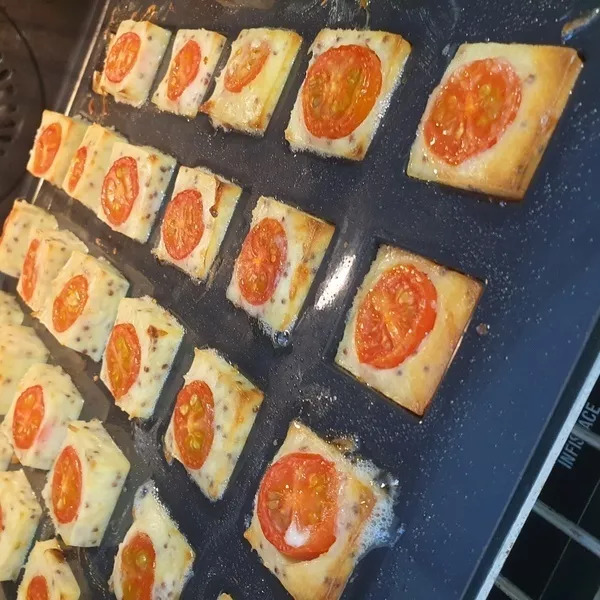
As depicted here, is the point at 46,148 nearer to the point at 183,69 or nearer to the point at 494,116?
the point at 183,69

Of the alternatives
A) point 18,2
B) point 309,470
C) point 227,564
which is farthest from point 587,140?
point 18,2

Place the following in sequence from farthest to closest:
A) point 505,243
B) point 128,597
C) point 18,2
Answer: point 18,2
point 128,597
point 505,243

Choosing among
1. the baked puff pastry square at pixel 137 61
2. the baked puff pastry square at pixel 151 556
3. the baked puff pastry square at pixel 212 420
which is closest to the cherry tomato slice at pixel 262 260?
the baked puff pastry square at pixel 212 420

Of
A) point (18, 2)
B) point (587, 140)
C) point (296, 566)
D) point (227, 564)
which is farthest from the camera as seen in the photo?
point (18, 2)

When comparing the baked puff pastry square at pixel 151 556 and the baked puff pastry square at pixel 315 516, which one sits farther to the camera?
the baked puff pastry square at pixel 151 556

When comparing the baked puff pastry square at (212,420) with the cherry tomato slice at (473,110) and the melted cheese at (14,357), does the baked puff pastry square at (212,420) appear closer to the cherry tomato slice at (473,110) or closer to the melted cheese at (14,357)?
the cherry tomato slice at (473,110)

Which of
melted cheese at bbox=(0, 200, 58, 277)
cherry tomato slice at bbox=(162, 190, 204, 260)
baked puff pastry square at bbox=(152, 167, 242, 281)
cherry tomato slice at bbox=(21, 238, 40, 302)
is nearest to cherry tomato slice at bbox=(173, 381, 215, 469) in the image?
baked puff pastry square at bbox=(152, 167, 242, 281)

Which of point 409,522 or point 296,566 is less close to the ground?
point 409,522

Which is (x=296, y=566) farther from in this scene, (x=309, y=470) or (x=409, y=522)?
(x=409, y=522)
